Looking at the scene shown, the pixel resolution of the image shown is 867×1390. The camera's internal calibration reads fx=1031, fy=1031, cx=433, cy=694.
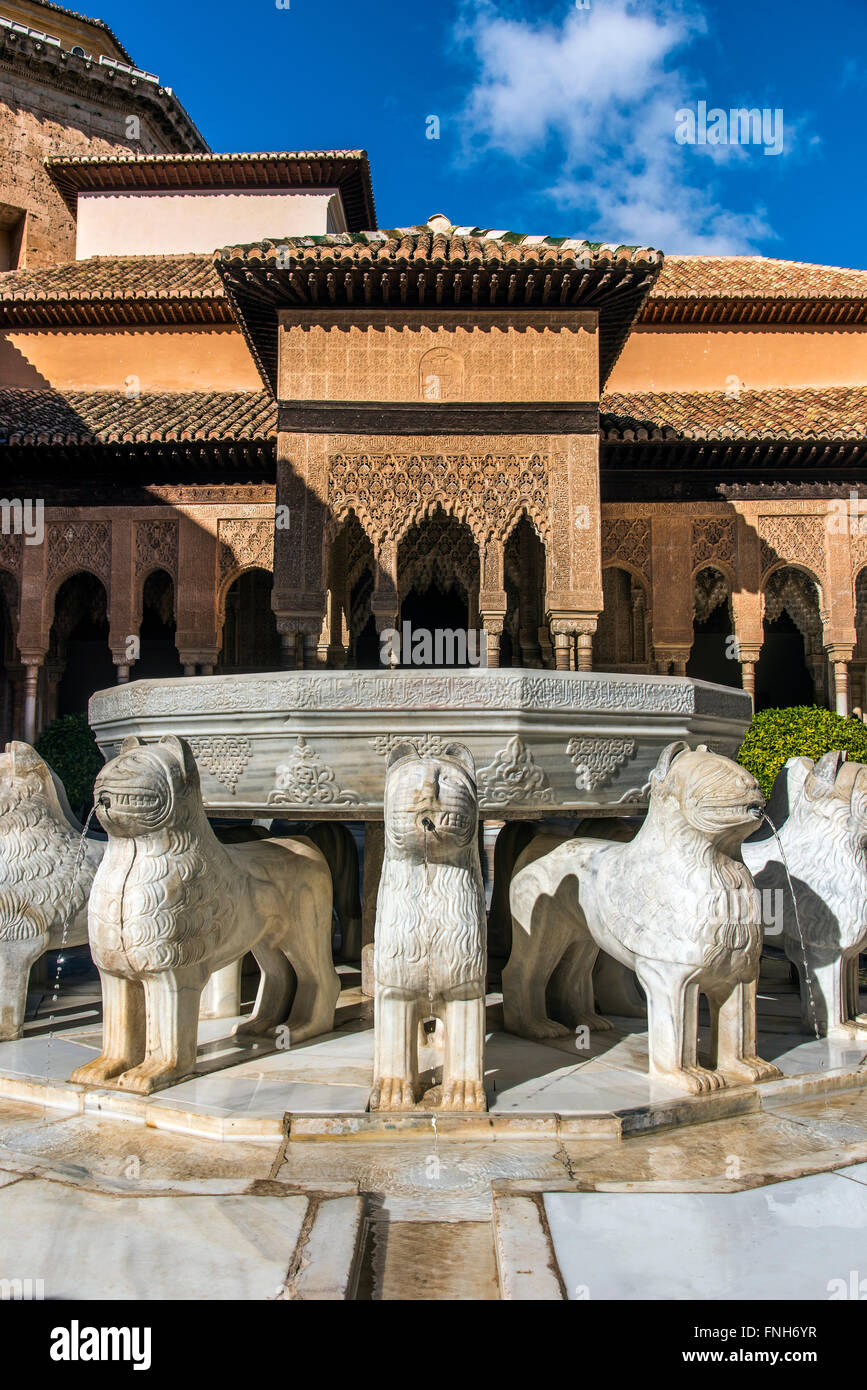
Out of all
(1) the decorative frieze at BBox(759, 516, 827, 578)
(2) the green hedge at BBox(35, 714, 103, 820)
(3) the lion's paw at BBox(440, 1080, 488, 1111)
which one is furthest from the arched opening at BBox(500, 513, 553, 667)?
(3) the lion's paw at BBox(440, 1080, 488, 1111)

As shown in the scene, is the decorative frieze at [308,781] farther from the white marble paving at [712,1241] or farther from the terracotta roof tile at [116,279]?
the terracotta roof tile at [116,279]

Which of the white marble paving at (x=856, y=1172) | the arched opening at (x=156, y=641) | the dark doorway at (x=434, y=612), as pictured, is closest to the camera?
the white marble paving at (x=856, y=1172)

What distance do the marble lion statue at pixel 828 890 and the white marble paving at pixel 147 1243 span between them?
2363mm

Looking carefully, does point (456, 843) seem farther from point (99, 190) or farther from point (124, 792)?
point (99, 190)

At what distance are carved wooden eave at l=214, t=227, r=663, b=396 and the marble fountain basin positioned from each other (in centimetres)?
929

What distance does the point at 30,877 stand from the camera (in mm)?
3945

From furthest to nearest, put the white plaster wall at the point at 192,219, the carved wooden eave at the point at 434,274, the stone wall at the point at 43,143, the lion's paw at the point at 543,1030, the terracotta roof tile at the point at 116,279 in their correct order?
the stone wall at the point at 43,143, the white plaster wall at the point at 192,219, the terracotta roof tile at the point at 116,279, the carved wooden eave at the point at 434,274, the lion's paw at the point at 543,1030

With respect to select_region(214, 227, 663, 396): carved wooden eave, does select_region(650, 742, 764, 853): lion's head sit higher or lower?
lower

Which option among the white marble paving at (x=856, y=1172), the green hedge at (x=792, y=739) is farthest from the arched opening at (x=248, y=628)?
the white marble paving at (x=856, y=1172)

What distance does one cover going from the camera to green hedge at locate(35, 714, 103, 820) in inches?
456

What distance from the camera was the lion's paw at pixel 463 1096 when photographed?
2.89 m

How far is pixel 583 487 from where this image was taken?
1252cm

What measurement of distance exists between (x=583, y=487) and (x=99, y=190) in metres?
13.7

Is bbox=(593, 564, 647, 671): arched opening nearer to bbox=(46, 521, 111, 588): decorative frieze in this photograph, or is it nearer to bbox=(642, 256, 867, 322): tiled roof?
bbox=(642, 256, 867, 322): tiled roof
